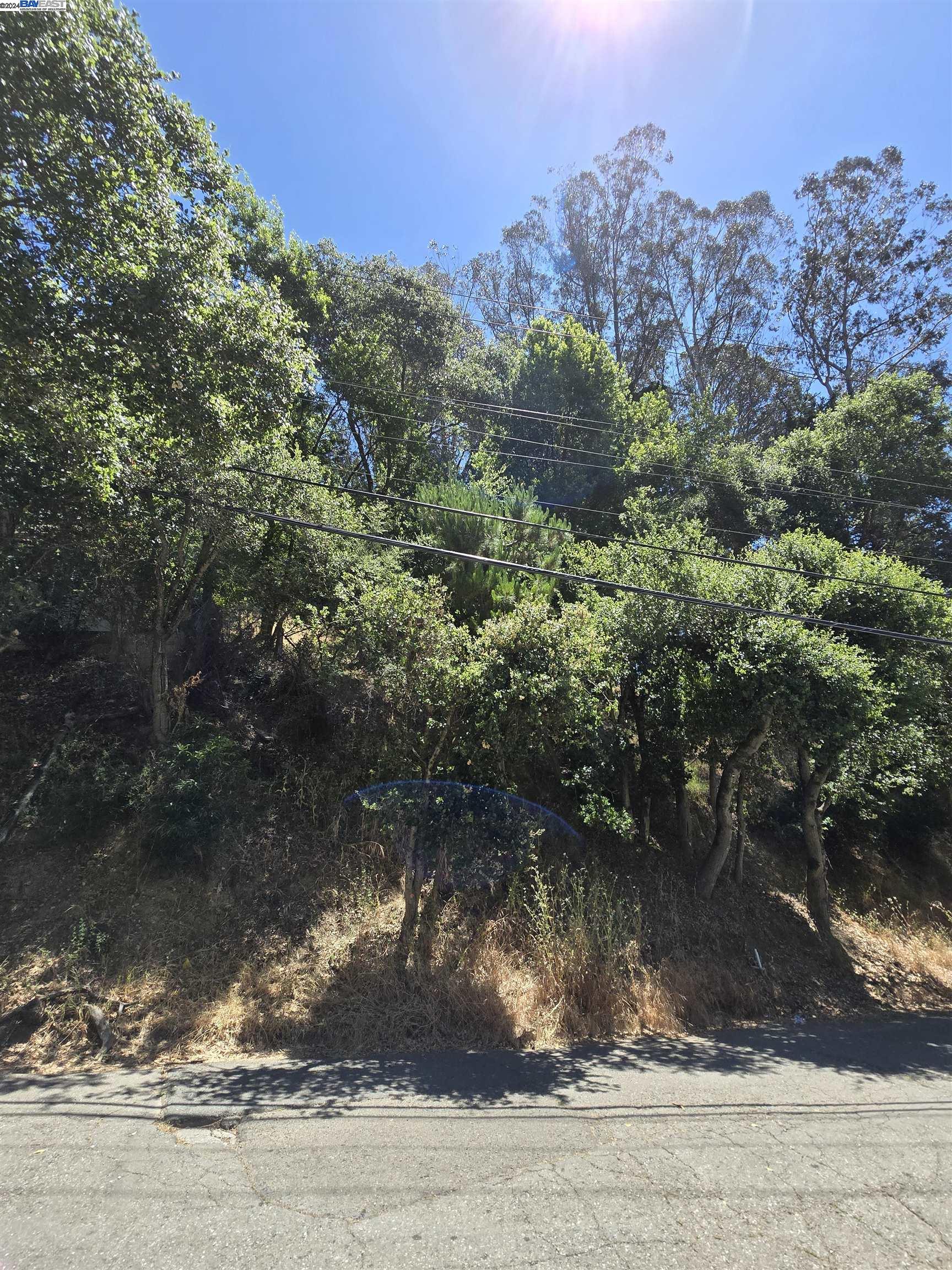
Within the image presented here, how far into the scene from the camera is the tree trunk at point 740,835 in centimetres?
958

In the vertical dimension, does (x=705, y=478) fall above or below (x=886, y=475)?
below

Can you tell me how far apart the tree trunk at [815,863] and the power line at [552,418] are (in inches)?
360

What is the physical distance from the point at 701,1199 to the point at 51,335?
818 cm

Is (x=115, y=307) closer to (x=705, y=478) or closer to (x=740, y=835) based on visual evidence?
(x=740, y=835)

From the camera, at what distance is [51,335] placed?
570 centimetres

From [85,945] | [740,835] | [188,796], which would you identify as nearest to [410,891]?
[188,796]

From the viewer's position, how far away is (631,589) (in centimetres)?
585

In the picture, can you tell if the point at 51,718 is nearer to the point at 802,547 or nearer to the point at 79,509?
the point at 79,509

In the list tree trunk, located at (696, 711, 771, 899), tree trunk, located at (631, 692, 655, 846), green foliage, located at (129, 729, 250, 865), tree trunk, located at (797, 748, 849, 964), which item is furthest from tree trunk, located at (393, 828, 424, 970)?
tree trunk, located at (797, 748, 849, 964)

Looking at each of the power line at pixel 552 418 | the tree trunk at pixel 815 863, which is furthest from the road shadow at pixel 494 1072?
the power line at pixel 552 418

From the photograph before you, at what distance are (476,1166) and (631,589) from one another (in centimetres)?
446

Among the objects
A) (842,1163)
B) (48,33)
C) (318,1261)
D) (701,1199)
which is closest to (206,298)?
(48,33)

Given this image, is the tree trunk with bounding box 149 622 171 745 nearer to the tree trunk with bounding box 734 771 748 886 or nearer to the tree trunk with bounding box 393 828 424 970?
the tree trunk with bounding box 393 828 424 970
